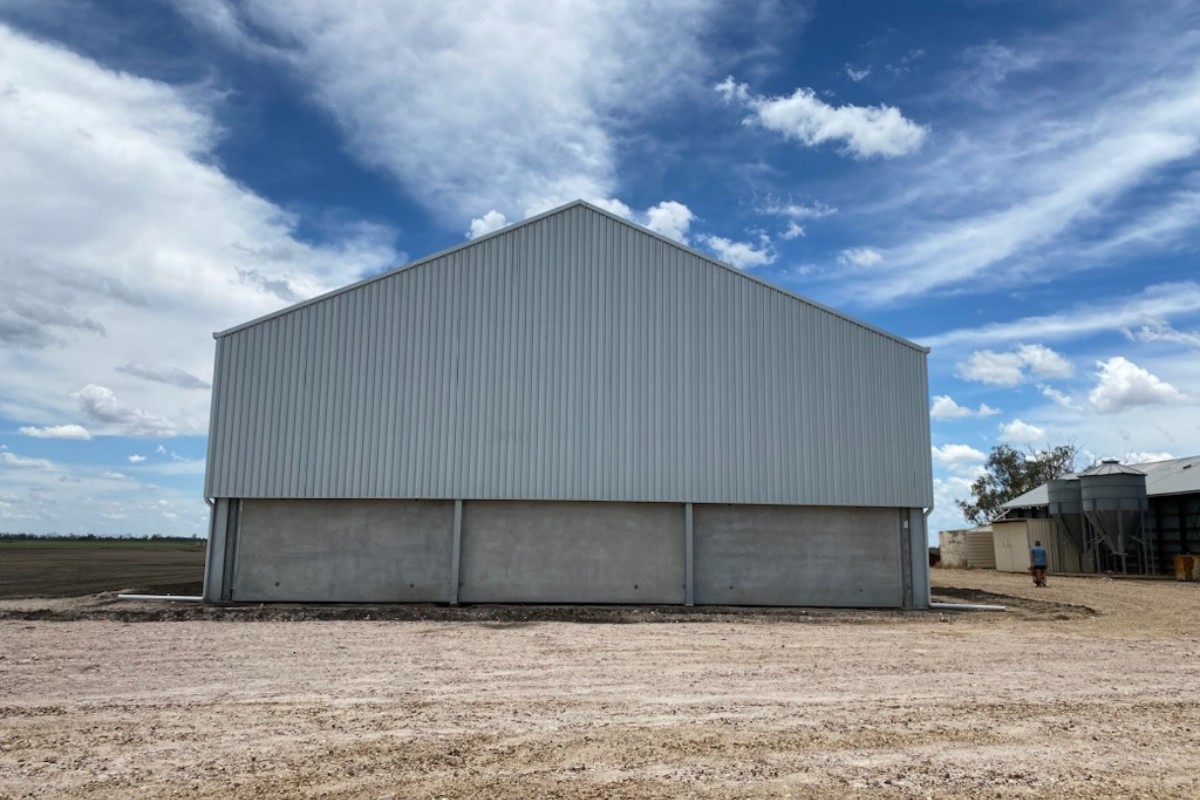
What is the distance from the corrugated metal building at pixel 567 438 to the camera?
21359mm

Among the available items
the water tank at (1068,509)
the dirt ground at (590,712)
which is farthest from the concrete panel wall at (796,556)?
the water tank at (1068,509)

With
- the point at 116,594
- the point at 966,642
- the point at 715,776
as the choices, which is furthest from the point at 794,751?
the point at 116,594

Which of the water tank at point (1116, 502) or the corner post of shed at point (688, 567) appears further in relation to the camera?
the water tank at point (1116, 502)

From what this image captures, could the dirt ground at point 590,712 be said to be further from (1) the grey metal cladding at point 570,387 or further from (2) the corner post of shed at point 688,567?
(1) the grey metal cladding at point 570,387

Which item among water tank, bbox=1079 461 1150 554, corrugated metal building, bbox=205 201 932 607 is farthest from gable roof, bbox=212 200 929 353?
water tank, bbox=1079 461 1150 554

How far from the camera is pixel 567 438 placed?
21.6m

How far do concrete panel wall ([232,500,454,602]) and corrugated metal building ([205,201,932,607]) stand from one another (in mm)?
49

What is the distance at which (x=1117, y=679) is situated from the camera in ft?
36.2

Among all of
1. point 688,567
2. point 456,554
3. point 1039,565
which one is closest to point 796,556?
point 688,567

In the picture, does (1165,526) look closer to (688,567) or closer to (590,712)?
(688,567)

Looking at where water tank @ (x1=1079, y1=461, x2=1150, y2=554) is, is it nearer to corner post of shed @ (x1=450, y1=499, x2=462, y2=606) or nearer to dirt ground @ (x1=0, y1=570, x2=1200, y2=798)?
dirt ground @ (x1=0, y1=570, x2=1200, y2=798)

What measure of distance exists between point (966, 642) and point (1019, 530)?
29541 mm

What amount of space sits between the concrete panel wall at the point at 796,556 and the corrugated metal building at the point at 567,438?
0.05m

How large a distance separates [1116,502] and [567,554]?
26.2 m
